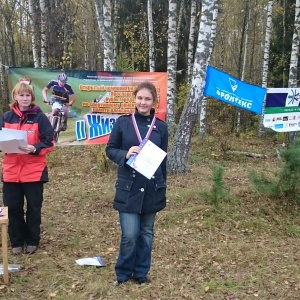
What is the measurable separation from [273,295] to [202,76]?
4.76 meters

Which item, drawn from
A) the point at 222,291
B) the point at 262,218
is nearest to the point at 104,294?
the point at 222,291

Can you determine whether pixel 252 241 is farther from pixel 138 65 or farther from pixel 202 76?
pixel 138 65

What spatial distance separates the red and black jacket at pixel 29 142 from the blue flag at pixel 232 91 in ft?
13.1

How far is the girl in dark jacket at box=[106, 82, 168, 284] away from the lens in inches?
134

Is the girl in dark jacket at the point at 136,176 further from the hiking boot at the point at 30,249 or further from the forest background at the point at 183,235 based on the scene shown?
the hiking boot at the point at 30,249

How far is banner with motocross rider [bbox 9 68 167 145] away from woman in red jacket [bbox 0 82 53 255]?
3.49 meters

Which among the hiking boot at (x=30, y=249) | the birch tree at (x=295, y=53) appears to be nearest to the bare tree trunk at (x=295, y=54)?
the birch tree at (x=295, y=53)

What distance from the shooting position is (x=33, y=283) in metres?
3.84

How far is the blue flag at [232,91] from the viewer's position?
24.5 feet

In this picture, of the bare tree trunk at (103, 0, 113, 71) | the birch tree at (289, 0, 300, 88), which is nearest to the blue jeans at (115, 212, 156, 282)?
the bare tree trunk at (103, 0, 113, 71)

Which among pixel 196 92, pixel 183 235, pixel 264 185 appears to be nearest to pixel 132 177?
pixel 183 235

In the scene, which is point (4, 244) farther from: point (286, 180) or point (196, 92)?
point (196, 92)

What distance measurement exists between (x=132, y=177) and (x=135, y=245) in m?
0.64

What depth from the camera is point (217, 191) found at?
561 cm
